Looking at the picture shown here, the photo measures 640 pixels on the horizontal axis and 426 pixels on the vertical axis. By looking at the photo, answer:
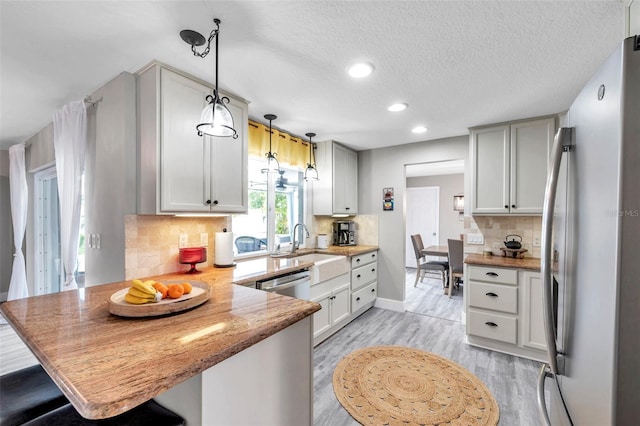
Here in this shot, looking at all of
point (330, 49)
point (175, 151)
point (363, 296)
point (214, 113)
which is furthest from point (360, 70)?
point (363, 296)

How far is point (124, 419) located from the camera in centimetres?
88

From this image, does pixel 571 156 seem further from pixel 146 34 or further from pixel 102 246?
pixel 102 246

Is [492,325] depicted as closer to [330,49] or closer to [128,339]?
[330,49]

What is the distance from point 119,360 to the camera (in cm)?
81

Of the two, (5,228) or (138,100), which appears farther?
(5,228)

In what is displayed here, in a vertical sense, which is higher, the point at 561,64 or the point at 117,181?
the point at 561,64

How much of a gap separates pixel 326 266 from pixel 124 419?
217 cm

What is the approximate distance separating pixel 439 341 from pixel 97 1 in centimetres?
371

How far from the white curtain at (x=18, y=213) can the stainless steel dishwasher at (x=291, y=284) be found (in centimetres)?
372

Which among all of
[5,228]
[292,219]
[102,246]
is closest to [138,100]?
[102,246]

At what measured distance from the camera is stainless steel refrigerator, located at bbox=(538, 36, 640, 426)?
513 mm

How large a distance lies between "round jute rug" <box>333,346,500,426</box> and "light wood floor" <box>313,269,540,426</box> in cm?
82

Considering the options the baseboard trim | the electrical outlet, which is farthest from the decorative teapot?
the baseboard trim

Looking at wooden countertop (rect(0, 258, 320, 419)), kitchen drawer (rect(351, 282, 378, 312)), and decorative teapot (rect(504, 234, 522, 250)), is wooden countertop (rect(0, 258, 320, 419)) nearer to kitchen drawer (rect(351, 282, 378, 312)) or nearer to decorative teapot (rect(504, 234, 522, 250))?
kitchen drawer (rect(351, 282, 378, 312))
